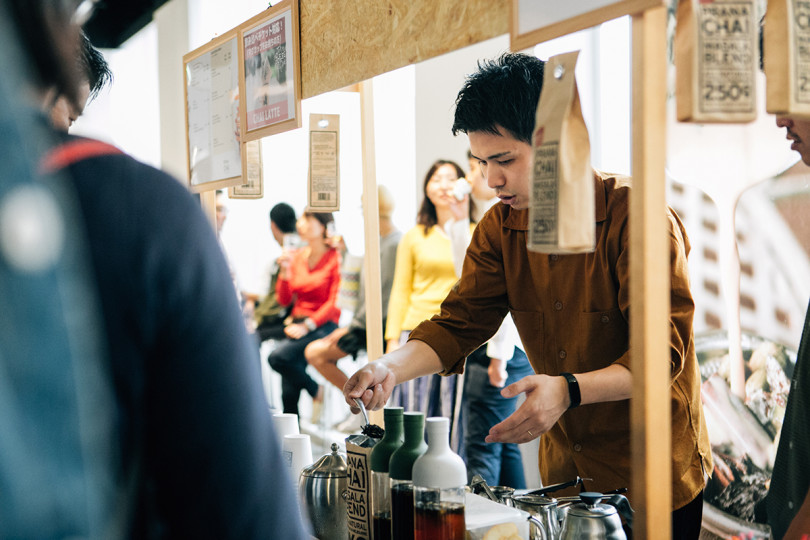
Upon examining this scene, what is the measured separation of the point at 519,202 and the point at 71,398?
1.32 m

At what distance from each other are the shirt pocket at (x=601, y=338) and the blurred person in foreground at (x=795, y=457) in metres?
0.45

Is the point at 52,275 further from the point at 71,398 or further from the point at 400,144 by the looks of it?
the point at 400,144

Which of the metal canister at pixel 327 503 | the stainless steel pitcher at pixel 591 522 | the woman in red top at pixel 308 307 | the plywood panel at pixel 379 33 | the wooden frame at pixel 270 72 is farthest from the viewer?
the woman in red top at pixel 308 307

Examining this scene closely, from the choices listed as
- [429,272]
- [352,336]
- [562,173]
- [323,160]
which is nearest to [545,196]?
[562,173]

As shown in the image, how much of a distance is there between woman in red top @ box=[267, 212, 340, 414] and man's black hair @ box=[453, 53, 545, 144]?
11.8 ft

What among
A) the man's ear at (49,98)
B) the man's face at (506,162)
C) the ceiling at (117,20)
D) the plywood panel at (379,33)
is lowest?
the man's ear at (49,98)

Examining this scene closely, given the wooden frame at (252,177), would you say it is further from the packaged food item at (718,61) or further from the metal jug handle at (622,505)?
the packaged food item at (718,61)

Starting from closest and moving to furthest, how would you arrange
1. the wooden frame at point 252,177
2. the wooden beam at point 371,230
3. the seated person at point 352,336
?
the wooden beam at point 371,230 < the wooden frame at point 252,177 < the seated person at point 352,336

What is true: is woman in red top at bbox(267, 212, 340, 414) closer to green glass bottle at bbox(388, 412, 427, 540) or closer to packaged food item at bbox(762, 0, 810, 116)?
green glass bottle at bbox(388, 412, 427, 540)

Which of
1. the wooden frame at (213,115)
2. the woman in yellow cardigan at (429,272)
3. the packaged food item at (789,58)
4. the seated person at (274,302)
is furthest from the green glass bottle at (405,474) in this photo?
the seated person at (274,302)

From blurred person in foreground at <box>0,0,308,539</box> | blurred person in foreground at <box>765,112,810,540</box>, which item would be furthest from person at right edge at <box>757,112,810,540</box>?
blurred person in foreground at <box>0,0,308,539</box>

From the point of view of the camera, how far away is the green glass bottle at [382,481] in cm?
138

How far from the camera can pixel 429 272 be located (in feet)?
13.3

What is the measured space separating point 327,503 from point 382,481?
175 mm
